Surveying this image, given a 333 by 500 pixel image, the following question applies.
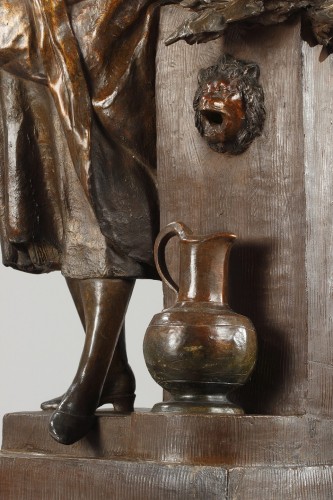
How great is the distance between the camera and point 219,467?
8.77ft

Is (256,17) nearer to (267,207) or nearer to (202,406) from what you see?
(267,207)

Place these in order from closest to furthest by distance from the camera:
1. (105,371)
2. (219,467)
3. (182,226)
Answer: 1. (219,467)
2. (182,226)
3. (105,371)

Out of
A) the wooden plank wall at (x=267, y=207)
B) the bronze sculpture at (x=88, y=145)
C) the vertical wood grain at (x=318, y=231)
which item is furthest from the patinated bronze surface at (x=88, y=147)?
the vertical wood grain at (x=318, y=231)

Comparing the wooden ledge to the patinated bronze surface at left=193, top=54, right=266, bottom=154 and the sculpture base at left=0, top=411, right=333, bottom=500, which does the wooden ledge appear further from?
the patinated bronze surface at left=193, top=54, right=266, bottom=154

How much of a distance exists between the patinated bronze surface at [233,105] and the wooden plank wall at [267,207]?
16mm

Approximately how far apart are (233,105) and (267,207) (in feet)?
0.60

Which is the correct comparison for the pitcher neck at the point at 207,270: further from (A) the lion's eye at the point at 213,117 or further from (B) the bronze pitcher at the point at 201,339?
(A) the lion's eye at the point at 213,117

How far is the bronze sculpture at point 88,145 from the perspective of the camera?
3029 millimetres

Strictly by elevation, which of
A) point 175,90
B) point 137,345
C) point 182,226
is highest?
point 175,90

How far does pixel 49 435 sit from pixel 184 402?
388 mm

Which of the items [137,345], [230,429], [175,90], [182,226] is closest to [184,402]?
[230,429]

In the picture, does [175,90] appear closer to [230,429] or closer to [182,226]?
[182,226]

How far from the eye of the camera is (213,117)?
293 cm

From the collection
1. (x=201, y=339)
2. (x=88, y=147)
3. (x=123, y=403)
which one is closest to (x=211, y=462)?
(x=201, y=339)
